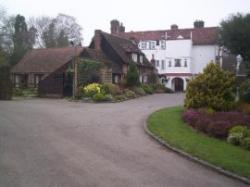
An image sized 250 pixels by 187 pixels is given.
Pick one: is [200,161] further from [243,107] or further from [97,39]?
[97,39]

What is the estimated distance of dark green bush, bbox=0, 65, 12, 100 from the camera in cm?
3234

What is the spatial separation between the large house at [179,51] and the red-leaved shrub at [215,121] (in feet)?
124

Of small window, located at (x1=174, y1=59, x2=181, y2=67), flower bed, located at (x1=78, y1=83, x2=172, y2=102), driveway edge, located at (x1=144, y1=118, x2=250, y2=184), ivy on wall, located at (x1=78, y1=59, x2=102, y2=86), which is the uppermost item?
small window, located at (x1=174, y1=59, x2=181, y2=67)

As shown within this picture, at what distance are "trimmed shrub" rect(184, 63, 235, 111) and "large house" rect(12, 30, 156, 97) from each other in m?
16.8

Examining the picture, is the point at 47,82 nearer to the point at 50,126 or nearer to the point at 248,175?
the point at 50,126

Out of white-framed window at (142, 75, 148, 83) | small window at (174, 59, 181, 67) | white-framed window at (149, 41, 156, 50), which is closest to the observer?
white-framed window at (142, 75, 148, 83)

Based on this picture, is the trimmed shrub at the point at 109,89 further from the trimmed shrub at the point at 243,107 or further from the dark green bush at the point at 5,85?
the trimmed shrub at the point at 243,107

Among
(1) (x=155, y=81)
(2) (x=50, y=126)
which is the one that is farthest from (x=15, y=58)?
(2) (x=50, y=126)

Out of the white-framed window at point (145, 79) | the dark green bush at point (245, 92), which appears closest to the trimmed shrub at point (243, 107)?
the dark green bush at point (245, 92)

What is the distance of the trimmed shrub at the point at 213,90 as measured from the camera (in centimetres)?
1998

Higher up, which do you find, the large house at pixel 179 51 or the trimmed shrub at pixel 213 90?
the large house at pixel 179 51

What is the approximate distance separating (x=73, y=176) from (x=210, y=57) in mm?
49130

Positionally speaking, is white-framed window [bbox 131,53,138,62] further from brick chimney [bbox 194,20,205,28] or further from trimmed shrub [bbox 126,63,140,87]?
brick chimney [bbox 194,20,205,28]

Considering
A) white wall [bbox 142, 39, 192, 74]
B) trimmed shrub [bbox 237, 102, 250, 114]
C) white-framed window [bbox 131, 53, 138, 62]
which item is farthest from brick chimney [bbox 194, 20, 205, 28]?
trimmed shrub [bbox 237, 102, 250, 114]
